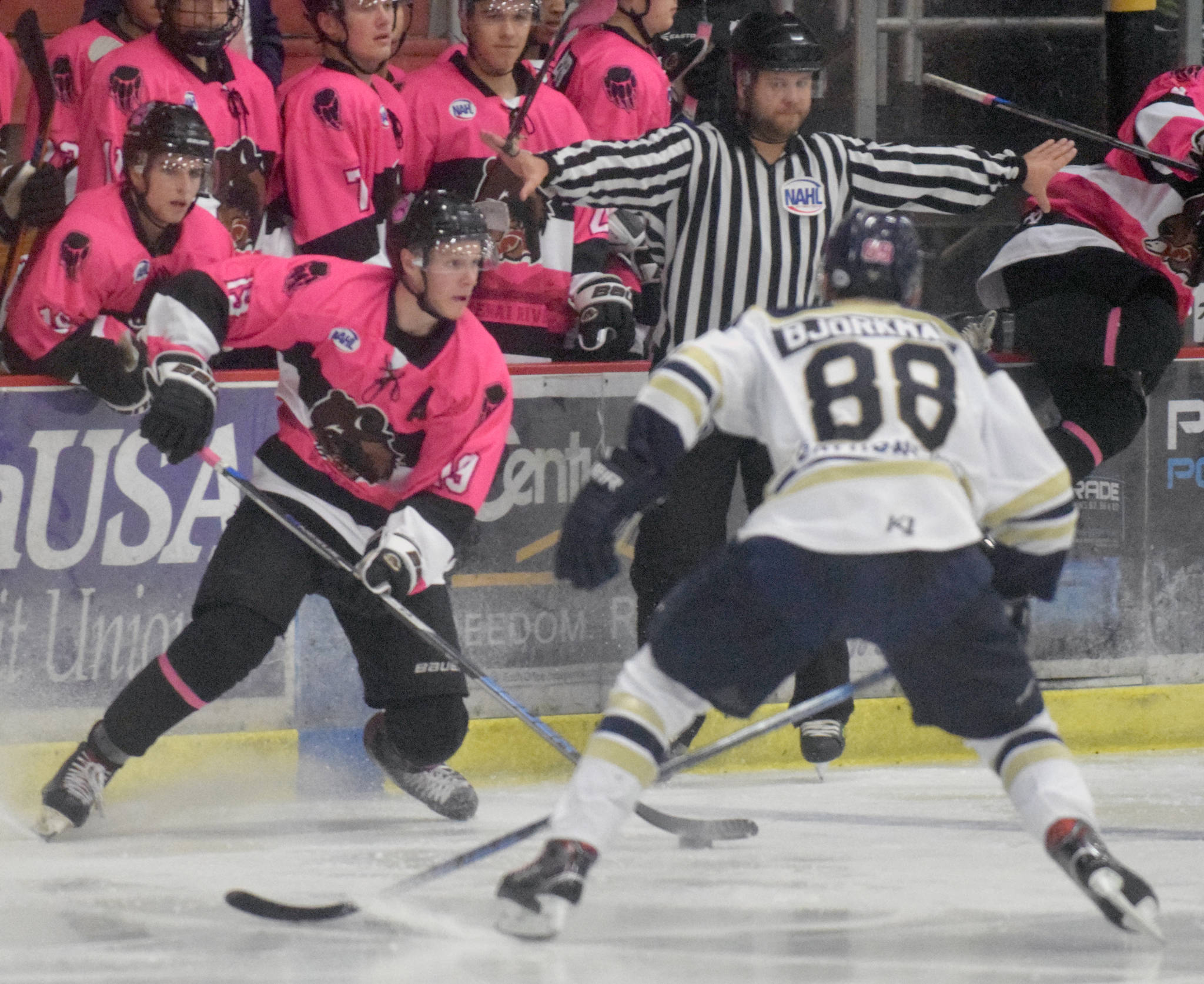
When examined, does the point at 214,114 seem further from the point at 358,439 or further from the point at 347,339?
the point at 358,439

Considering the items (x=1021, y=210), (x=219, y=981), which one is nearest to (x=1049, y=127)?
(x=1021, y=210)

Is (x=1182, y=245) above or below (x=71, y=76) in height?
below

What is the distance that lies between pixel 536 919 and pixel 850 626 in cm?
65

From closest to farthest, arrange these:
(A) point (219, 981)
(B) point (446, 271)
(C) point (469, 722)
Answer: (A) point (219, 981), (B) point (446, 271), (C) point (469, 722)

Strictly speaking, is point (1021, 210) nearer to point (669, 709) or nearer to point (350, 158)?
point (350, 158)

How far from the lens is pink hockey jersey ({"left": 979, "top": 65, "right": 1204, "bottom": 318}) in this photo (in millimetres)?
4570

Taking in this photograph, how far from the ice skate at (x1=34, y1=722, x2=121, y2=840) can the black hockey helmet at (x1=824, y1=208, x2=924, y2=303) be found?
5.62 ft

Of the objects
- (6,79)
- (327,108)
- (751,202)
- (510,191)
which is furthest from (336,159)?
(751,202)

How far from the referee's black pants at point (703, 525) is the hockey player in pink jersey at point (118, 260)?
1.16 m

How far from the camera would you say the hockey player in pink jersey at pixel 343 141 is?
14.4 ft

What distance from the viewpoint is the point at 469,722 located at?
4.25 meters

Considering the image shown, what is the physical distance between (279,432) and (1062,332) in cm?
195

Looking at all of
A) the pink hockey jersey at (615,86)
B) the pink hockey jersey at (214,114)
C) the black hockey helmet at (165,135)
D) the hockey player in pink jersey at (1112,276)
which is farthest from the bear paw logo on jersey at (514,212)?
the hockey player in pink jersey at (1112,276)

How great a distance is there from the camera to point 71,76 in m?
4.36
